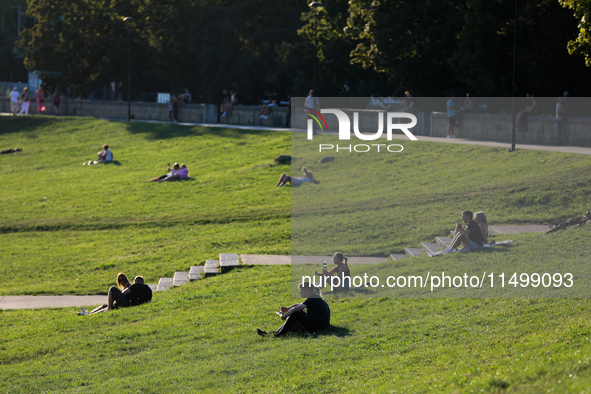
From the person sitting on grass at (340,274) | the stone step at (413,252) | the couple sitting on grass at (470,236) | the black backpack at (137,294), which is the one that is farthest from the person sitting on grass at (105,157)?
the couple sitting on grass at (470,236)

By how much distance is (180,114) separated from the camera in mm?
43500

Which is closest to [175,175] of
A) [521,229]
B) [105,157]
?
[105,157]

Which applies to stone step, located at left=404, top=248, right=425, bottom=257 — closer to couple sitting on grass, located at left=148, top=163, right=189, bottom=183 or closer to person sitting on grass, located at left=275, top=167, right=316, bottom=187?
person sitting on grass, located at left=275, top=167, right=316, bottom=187

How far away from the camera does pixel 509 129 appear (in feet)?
82.5

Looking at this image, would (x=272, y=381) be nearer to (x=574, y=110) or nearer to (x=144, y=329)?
(x=144, y=329)

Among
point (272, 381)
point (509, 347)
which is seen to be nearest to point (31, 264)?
point (272, 381)

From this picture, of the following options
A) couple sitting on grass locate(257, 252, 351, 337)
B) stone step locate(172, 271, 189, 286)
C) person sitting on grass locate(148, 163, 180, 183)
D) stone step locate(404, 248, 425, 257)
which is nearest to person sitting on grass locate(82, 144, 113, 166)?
person sitting on grass locate(148, 163, 180, 183)

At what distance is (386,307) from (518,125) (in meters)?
16.0

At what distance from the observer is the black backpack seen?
13.3 metres

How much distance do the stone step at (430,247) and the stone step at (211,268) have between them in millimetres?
4505

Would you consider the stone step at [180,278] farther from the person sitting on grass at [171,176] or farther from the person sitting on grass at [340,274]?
the person sitting on grass at [171,176]

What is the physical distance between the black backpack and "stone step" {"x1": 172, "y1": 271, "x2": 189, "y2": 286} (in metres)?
1.85

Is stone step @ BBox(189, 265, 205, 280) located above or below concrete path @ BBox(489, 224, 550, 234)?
below

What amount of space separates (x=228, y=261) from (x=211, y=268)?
0.41 m
